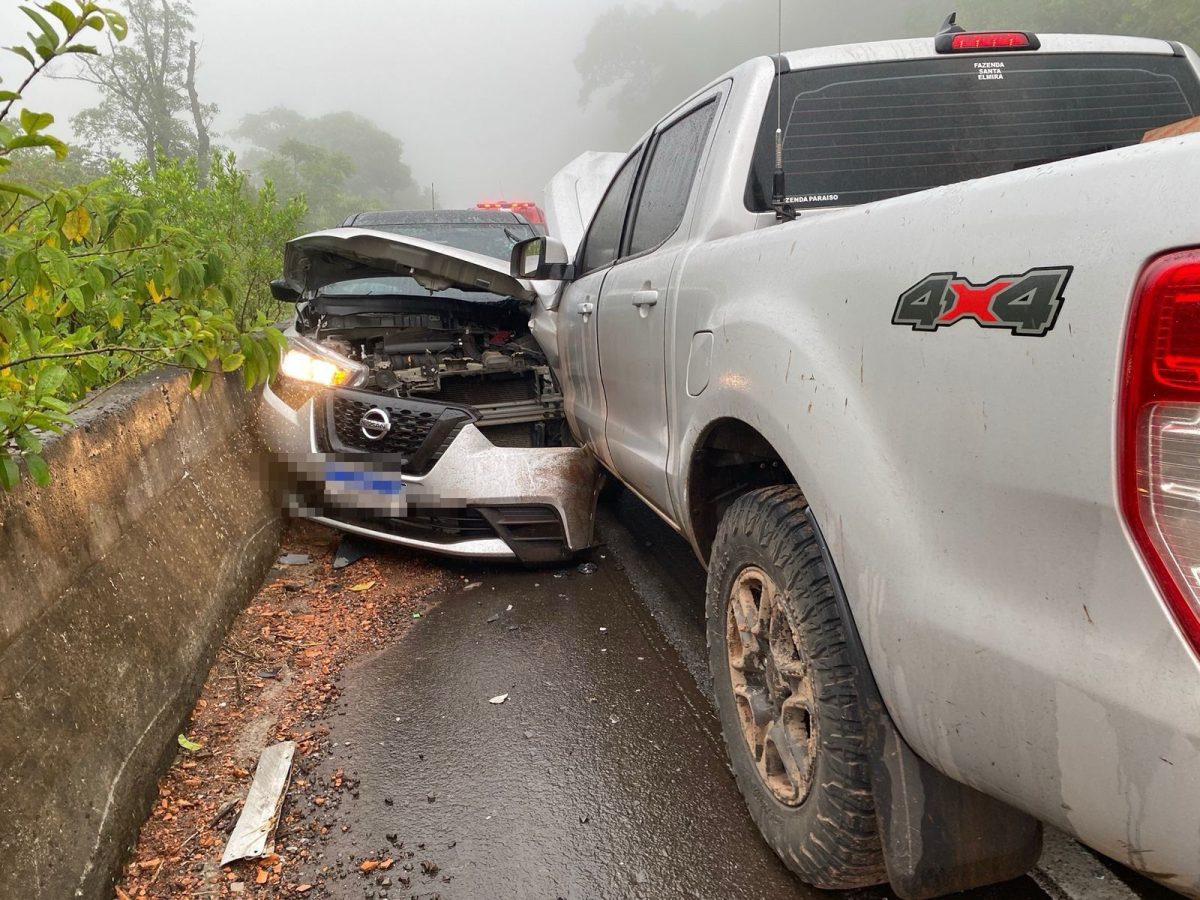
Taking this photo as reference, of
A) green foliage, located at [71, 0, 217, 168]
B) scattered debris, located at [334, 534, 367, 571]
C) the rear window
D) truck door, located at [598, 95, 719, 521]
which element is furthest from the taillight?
green foliage, located at [71, 0, 217, 168]

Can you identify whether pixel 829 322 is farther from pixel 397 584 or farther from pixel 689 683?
pixel 397 584

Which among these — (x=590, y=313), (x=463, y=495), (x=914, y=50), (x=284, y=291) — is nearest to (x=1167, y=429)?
(x=914, y=50)

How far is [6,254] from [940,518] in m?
1.95

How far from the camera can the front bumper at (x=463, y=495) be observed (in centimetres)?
377

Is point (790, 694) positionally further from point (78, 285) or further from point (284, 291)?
point (284, 291)

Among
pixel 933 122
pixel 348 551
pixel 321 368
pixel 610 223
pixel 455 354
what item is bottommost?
pixel 348 551

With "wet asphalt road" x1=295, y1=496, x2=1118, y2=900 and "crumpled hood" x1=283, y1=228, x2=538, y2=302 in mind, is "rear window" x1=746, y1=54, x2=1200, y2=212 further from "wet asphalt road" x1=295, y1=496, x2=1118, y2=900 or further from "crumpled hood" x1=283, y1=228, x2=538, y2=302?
"crumpled hood" x1=283, y1=228, x2=538, y2=302

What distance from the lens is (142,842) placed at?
7.04ft

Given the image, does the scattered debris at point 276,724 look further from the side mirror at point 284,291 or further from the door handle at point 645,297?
the door handle at point 645,297

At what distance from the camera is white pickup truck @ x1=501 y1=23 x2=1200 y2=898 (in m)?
0.98

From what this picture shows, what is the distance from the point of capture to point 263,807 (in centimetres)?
229

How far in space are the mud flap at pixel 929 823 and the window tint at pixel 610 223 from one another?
2.41m

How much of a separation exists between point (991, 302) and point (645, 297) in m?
1.64

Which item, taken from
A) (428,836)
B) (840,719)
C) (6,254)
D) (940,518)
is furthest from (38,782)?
(940,518)
